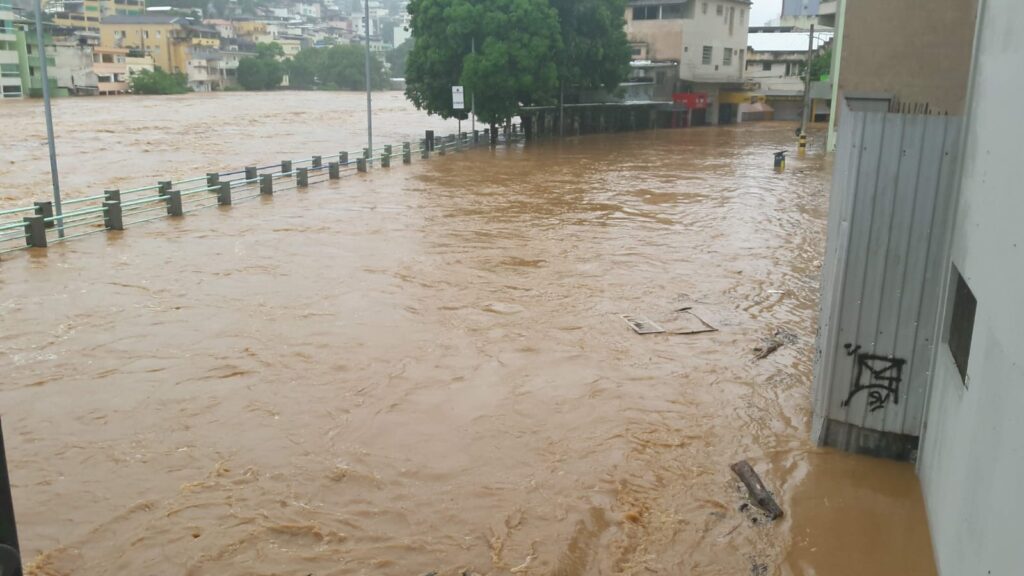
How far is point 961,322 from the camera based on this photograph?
5.63 meters

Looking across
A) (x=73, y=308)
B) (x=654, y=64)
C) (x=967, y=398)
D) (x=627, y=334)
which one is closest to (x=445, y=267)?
(x=627, y=334)

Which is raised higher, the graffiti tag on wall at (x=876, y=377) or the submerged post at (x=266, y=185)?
the graffiti tag on wall at (x=876, y=377)

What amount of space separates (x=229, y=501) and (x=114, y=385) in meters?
3.21

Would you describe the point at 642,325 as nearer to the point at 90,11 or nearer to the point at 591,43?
the point at 591,43

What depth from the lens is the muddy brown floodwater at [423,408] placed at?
6105 mm

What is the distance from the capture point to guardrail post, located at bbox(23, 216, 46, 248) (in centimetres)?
1566

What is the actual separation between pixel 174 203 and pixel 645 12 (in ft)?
155

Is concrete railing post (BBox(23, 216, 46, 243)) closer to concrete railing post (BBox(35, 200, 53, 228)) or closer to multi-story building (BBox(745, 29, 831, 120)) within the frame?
concrete railing post (BBox(35, 200, 53, 228))

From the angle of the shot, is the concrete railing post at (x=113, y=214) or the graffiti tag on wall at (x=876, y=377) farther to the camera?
the concrete railing post at (x=113, y=214)

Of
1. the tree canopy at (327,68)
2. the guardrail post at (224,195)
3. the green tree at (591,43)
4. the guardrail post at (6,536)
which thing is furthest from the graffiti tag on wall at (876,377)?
the tree canopy at (327,68)

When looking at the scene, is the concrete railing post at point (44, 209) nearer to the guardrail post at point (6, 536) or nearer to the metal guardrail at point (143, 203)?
the metal guardrail at point (143, 203)

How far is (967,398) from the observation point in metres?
4.81

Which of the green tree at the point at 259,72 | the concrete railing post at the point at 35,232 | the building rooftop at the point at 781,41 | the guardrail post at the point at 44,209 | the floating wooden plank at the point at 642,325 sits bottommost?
the floating wooden plank at the point at 642,325

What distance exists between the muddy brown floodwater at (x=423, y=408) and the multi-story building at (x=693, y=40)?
43.7 meters
